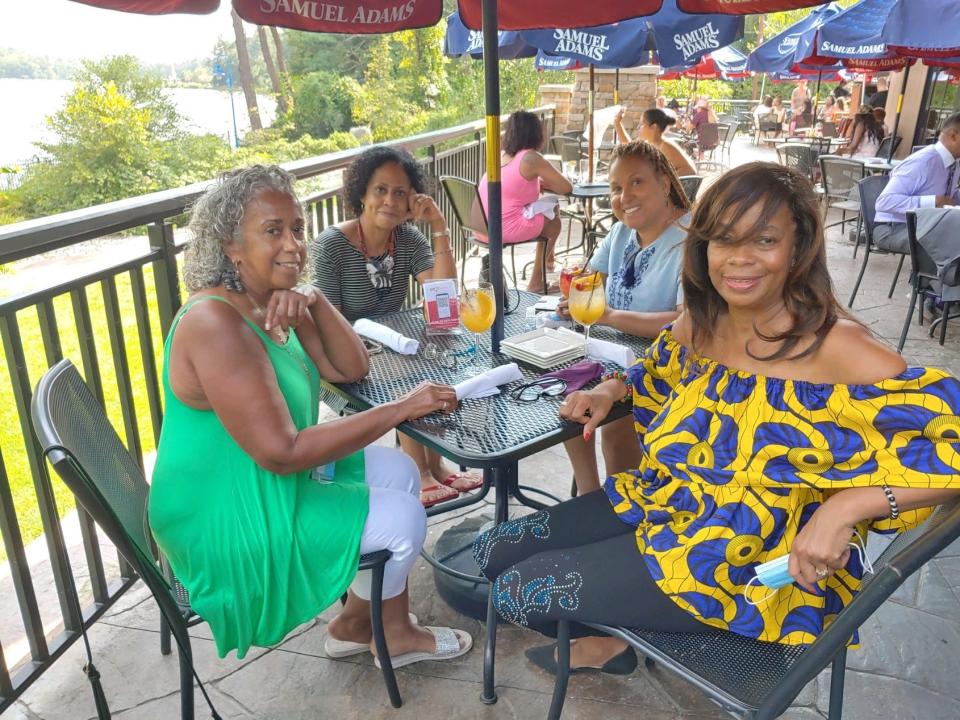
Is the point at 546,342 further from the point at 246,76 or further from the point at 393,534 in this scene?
the point at 246,76

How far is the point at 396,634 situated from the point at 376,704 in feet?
0.65

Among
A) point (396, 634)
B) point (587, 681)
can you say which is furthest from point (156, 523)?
point (587, 681)

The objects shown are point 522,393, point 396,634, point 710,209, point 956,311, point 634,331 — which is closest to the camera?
point 710,209

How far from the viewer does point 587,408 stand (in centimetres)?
183

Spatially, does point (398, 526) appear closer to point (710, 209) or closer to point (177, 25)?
point (710, 209)

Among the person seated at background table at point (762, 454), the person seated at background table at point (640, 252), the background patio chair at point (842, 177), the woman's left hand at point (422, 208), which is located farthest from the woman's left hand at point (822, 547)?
the background patio chair at point (842, 177)

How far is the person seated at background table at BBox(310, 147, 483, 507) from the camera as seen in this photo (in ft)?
9.40

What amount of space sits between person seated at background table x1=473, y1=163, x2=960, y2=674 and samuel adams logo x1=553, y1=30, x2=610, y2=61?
16.2ft

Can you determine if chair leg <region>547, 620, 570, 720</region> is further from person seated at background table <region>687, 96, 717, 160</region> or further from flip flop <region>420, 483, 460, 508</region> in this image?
person seated at background table <region>687, 96, 717, 160</region>

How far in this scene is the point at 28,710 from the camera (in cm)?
203

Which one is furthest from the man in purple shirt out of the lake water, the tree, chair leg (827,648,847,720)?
the tree

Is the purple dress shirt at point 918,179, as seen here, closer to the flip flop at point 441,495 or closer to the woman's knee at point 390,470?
the flip flop at point 441,495

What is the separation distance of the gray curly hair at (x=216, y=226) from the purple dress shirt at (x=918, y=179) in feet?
15.8

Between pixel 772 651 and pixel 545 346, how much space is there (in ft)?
3.52
